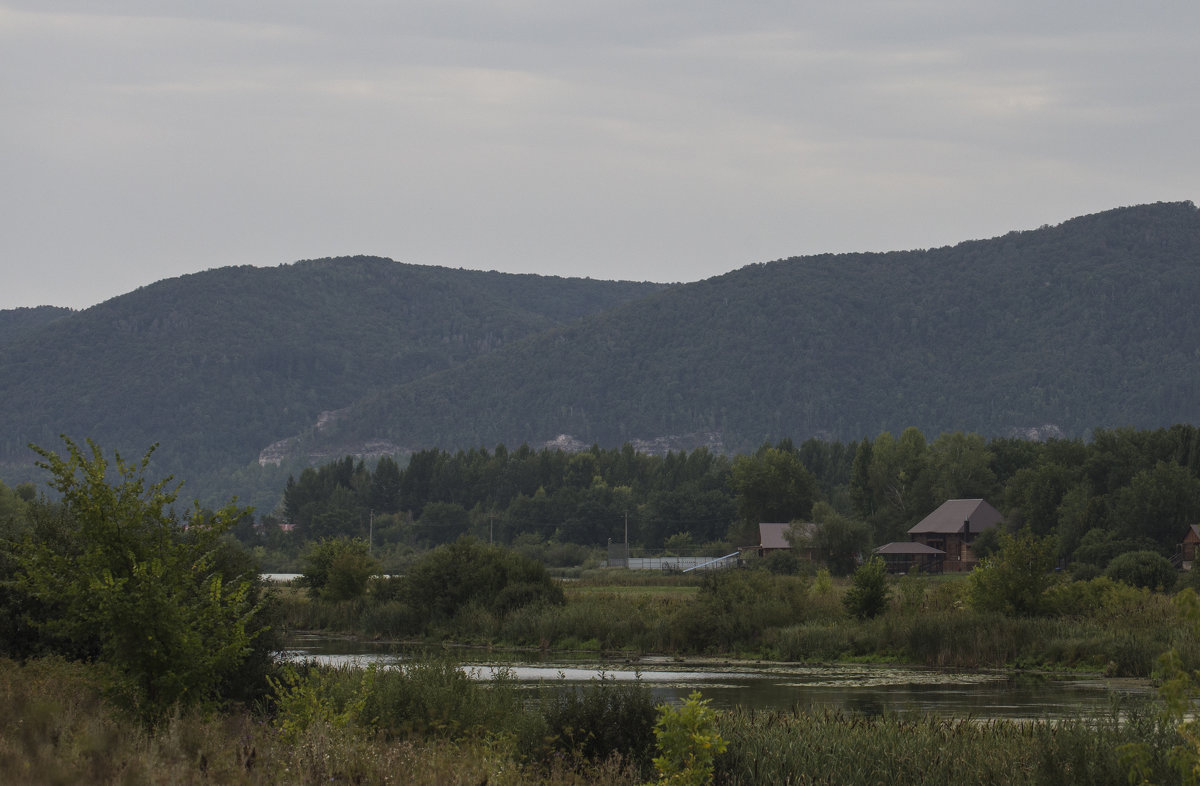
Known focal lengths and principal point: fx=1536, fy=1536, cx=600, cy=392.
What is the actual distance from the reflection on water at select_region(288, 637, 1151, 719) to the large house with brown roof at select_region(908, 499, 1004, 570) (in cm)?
7691

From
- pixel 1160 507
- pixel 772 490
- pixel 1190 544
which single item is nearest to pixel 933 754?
pixel 1190 544

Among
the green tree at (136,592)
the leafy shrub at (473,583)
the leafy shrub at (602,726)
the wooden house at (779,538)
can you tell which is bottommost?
the wooden house at (779,538)

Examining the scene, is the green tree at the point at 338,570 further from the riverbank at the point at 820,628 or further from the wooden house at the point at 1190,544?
the wooden house at the point at 1190,544

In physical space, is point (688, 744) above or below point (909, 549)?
above

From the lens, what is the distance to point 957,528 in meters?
127

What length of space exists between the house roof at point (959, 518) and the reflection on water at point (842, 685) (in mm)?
78897

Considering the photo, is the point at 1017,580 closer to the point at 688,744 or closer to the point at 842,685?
the point at 842,685

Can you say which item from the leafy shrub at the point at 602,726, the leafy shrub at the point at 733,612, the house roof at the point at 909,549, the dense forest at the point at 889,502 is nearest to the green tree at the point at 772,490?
the dense forest at the point at 889,502

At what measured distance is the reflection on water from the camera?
113ft

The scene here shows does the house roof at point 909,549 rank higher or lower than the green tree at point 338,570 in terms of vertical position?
lower

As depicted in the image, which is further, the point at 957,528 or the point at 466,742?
the point at 957,528

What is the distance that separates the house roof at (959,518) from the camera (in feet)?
417

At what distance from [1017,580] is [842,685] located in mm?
13540

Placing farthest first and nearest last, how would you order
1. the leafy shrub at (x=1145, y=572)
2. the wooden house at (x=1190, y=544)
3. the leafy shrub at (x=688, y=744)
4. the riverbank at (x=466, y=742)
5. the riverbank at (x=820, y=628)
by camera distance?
the wooden house at (x=1190, y=544), the leafy shrub at (x=1145, y=572), the riverbank at (x=820, y=628), the leafy shrub at (x=688, y=744), the riverbank at (x=466, y=742)
